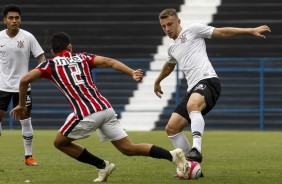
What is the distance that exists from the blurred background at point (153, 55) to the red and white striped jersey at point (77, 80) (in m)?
15.1

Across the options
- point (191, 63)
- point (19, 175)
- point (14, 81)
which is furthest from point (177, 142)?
point (14, 81)

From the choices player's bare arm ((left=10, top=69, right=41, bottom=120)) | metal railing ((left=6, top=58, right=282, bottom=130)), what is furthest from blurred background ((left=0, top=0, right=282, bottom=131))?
player's bare arm ((left=10, top=69, right=41, bottom=120))

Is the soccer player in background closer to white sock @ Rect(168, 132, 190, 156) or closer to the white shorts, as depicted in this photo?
the white shorts

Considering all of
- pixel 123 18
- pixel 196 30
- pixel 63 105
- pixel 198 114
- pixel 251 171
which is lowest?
pixel 63 105

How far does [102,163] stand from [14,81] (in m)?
3.03

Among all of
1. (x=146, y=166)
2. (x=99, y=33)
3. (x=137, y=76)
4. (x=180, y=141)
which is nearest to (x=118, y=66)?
(x=137, y=76)

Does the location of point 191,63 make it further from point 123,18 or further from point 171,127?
point 123,18

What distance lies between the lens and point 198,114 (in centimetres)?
980

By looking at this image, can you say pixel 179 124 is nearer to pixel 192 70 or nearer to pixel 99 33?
pixel 192 70

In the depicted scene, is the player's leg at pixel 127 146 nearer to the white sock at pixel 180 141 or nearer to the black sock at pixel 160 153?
the black sock at pixel 160 153

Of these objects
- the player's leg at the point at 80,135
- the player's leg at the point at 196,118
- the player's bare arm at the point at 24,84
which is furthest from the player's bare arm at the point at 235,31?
the player's bare arm at the point at 24,84

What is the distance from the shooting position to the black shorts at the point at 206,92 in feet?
32.8

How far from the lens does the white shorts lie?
9203 mm

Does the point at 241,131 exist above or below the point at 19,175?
below
